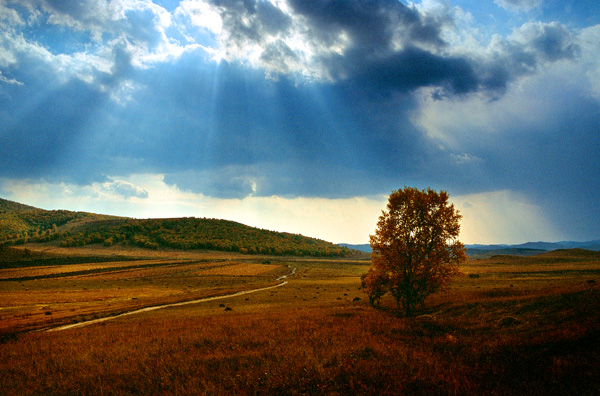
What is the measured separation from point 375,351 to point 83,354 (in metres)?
12.8

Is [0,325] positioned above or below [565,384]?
below

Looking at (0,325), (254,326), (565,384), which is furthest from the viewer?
(0,325)

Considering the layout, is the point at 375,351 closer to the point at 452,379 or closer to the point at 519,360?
the point at 452,379

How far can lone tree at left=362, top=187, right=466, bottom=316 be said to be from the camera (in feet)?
99.1

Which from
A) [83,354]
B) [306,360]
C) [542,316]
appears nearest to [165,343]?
[83,354]

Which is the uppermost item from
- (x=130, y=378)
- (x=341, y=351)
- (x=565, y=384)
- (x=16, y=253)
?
(x=565, y=384)

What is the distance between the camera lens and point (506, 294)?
30.4 m

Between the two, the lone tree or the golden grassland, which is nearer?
the golden grassland

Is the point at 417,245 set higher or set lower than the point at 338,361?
higher

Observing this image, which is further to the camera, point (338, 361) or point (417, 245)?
point (417, 245)

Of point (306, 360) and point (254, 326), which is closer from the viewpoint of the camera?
point (306, 360)

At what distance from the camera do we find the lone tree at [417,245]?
3020 centimetres

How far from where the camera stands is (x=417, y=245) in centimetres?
3092

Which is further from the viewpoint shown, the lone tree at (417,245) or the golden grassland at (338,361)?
the lone tree at (417,245)
